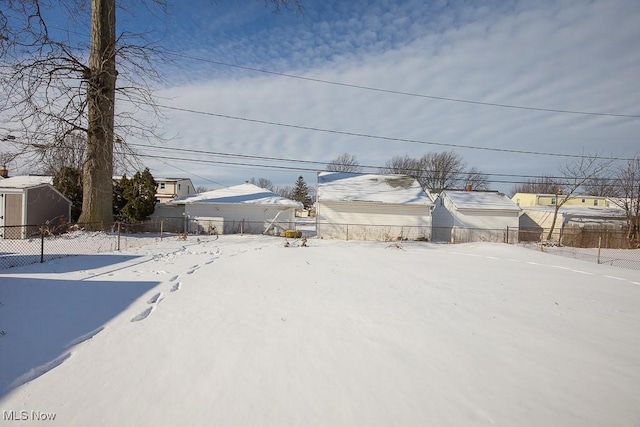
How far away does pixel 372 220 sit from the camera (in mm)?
21328

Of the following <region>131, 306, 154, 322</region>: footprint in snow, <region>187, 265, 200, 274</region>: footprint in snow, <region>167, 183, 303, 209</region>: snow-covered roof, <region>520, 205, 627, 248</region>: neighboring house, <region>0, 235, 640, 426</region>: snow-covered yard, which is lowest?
<region>0, 235, 640, 426</region>: snow-covered yard

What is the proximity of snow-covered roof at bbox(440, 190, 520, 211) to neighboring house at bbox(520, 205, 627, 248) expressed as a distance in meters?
2.52

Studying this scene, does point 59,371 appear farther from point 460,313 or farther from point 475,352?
point 460,313

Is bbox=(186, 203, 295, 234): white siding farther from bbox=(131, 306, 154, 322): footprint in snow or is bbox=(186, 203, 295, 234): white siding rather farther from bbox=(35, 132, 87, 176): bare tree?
bbox=(131, 306, 154, 322): footprint in snow

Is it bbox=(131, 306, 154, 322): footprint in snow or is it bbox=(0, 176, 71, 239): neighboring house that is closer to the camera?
bbox=(131, 306, 154, 322): footprint in snow

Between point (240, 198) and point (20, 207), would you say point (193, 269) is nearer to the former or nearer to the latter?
point (20, 207)

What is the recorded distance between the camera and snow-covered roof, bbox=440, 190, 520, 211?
80.9 ft

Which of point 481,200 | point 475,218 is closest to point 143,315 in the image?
point 475,218

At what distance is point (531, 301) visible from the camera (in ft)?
19.4

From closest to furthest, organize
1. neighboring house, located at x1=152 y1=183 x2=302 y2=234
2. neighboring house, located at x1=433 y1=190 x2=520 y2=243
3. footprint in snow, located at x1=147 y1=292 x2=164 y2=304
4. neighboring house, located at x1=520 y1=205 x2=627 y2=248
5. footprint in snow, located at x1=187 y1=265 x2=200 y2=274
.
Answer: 1. footprint in snow, located at x1=147 y1=292 x2=164 y2=304
2. footprint in snow, located at x1=187 y1=265 x2=200 y2=274
3. neighboring house, located at x1=520 y1=205 x2=627 y2=248
4. neighboring house, located at x1=152 y1=183 x2=302 y2=234
5. neighboring house, located at x1=433 y1=190 x2=520 y2=243

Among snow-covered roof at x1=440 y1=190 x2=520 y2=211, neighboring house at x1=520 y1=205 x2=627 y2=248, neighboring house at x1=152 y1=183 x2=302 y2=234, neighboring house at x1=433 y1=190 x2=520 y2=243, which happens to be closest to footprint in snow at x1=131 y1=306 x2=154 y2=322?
neighboring house at x1=152 y1=183 x2=302 y2=234

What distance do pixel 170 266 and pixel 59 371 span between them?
17.1ft

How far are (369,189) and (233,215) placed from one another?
33.2 feet

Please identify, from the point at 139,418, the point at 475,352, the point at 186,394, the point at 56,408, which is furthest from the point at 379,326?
the point at 56,408
